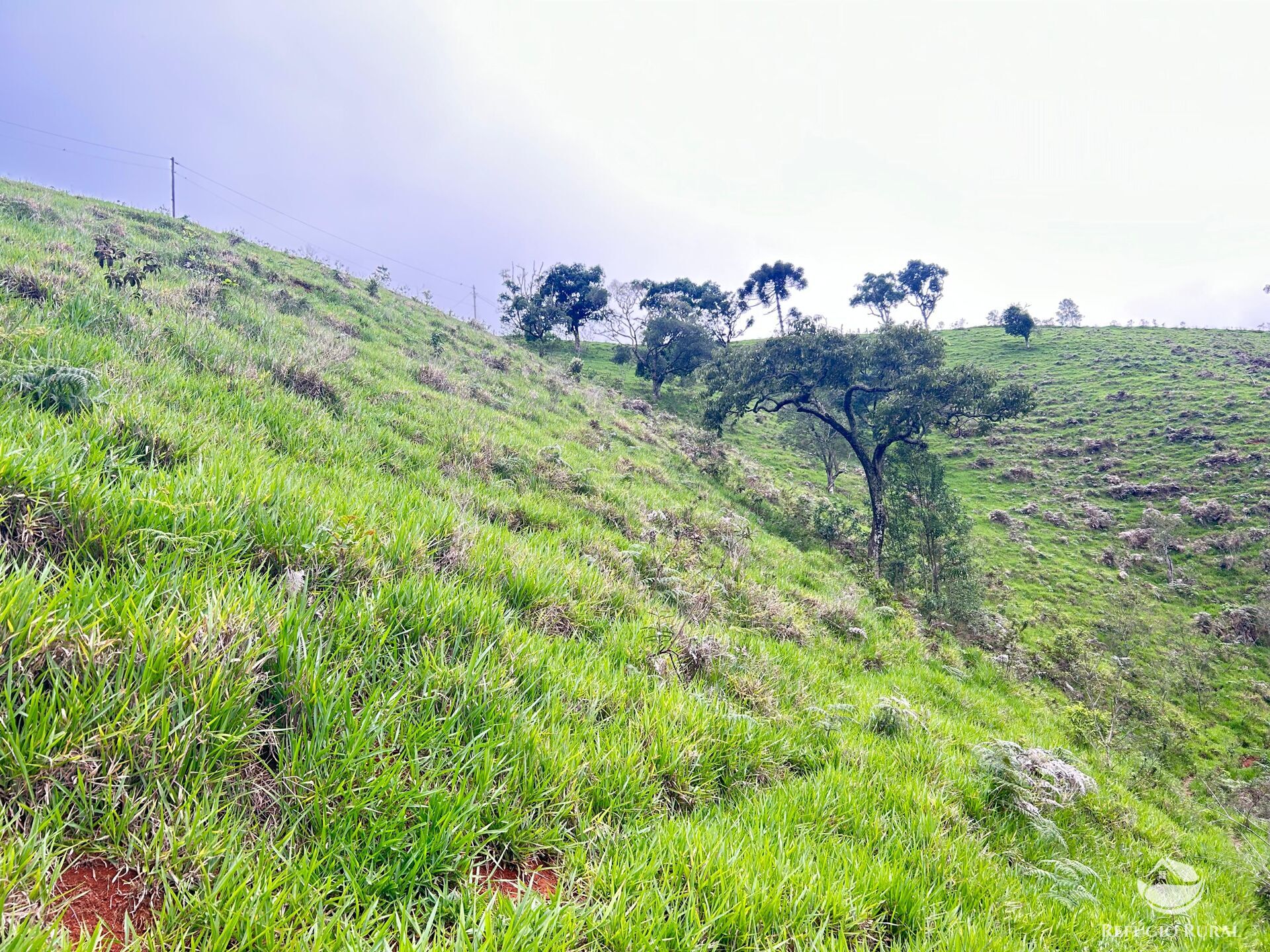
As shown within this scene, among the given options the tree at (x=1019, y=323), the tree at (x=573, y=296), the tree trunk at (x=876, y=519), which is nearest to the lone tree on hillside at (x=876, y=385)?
the tree trunk at (x=876, y=519)

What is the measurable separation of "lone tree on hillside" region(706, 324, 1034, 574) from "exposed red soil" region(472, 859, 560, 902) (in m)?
22.0

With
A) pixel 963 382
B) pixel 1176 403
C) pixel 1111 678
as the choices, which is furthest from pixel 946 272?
pixel 1111 678

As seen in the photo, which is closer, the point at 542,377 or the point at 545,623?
the point at 545,623

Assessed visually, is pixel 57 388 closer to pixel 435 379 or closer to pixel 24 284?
pixel 24 284

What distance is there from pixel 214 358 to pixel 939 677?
38.7ft

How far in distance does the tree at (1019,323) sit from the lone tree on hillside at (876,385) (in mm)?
53091

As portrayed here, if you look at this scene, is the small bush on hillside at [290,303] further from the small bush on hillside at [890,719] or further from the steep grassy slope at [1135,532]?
the steep grassy slope at [1135,532]

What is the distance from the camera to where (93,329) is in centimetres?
554

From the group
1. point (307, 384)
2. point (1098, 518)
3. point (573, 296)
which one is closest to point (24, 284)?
point (307, 384)

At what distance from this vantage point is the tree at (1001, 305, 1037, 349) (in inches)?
2569

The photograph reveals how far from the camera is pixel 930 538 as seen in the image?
21.4 meters

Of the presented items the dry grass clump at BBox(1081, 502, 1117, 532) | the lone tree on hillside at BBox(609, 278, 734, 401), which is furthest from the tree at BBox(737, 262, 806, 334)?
the dry grass clump at BBox(1081, 502, 1117, 532)

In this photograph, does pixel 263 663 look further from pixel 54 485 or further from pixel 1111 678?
pixel 1111 678

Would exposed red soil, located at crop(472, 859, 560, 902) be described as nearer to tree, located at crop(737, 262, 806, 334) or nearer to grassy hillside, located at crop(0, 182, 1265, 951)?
grassy hillside, located at crop(0, 182, 1265, 951)
